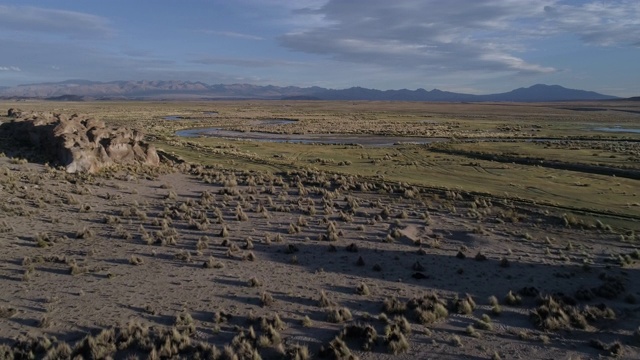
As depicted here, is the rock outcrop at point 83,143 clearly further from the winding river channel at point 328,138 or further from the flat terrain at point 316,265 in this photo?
the winding river channel at point 328,138

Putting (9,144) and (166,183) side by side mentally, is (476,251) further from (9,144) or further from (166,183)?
(9,144)

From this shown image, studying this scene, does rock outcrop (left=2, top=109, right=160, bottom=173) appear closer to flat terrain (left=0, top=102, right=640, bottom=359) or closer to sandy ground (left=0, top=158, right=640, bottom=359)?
flat terrain (left=0, top=102, right=640, bottom=359)

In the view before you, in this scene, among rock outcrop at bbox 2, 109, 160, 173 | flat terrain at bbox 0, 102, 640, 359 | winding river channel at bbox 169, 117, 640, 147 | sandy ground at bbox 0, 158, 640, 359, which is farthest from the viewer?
winding river channel at bbox 169, 117, 640, 147

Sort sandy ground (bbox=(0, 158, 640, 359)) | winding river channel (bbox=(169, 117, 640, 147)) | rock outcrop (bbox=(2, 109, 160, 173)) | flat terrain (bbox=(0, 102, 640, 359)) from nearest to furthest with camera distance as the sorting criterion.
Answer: flat terrain (bbox=(0, 102, 640, 359)) < sandy ground (bbox=(0, 158, 640, 359)) < rock outcrop (bbox=(2, 109, 160, 173)) < winding river channel (bbox=(169, 117, 640, 147))

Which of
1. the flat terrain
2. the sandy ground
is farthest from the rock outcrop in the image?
the sandy ground

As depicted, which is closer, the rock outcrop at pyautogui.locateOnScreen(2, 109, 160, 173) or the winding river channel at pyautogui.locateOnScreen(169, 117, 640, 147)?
the rock outcrop at pyautogui.locateOnScreen(2, 109, 160, 173)

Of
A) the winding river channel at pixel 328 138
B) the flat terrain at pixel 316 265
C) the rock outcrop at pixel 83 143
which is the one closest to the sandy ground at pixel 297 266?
the flat terrain at pixel 316 265
